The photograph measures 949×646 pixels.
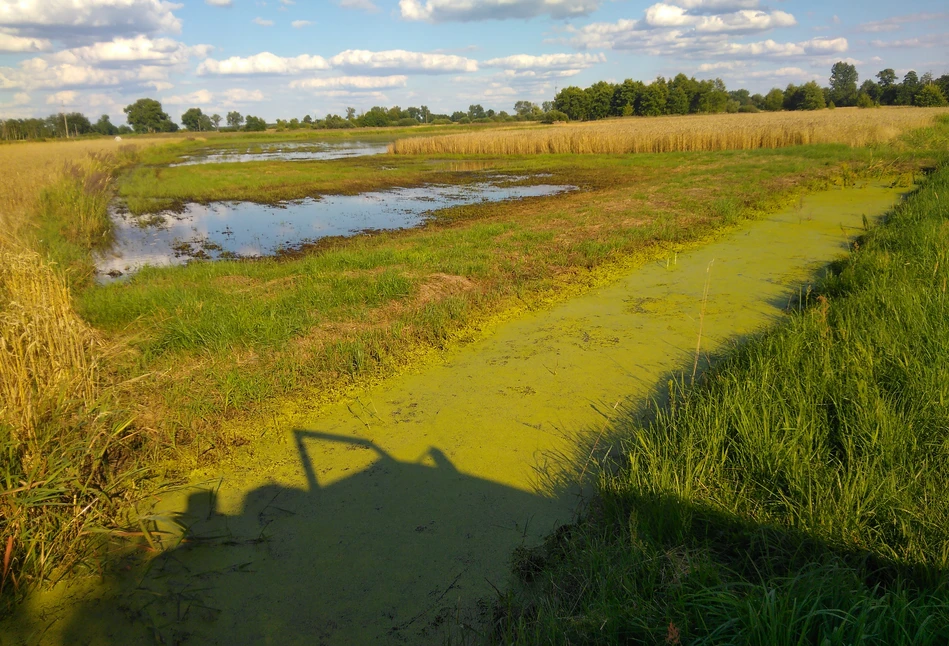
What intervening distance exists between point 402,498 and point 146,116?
102 meters

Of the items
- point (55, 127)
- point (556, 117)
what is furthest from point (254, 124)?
point (556, 117)

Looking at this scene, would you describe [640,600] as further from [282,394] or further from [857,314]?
[857,314]

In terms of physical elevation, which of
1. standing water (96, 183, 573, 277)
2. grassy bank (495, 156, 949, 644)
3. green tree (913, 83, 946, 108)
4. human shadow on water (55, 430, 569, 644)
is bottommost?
human shadow on water (55, 430, 569, 644)

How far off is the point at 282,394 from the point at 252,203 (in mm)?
12102

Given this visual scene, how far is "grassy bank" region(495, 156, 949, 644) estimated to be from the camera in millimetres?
1729

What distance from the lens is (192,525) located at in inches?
114

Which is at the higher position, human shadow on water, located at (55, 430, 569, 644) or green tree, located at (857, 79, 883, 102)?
green tree, located at (857, 79, 883, 102)

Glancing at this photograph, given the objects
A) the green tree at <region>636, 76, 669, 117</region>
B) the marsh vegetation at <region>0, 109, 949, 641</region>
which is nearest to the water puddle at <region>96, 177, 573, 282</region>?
the marsh vegetation at <region>0, 109, 949, 641</region>

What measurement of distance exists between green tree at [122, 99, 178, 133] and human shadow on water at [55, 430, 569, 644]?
102077 millimetres

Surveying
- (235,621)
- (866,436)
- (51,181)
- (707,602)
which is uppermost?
(51,181)

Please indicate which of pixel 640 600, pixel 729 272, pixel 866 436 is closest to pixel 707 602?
pixel 640 600

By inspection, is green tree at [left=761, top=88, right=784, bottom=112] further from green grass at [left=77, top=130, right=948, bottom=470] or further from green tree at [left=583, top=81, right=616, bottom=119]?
green grass at [left=77, top=130, right=948, bottom=470]

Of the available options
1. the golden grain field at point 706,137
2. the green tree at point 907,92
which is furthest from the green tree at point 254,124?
the green tree at point 907,92

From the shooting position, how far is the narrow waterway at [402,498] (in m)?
2.33
